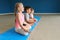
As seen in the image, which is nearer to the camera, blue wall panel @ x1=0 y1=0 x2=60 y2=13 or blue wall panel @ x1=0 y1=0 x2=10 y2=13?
blue wall panel @ x1=0 y1=0 x2=60 y2=13

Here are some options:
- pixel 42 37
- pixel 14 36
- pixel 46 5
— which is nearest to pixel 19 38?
pixel 14 36

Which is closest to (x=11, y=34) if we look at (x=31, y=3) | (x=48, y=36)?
(x=48, y=36)

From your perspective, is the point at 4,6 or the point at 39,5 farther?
the point at 4,6

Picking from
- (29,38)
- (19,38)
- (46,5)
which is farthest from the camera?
(46,5)

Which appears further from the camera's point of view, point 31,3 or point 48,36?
point 31,3

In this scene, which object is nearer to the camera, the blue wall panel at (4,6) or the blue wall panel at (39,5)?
the blue wall panel at (39,5)

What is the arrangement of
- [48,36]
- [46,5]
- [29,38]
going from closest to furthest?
[29,38] < [48,36] < [46,5]

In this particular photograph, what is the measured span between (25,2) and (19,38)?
13.7 feet

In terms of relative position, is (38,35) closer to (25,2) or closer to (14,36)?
(14,36)

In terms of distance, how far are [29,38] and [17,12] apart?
62 centimetres

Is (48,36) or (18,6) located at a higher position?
(18,6)

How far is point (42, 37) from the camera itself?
123 inches

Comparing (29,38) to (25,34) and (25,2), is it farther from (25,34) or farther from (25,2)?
(25,2)

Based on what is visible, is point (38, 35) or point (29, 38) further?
point (38, 35)
